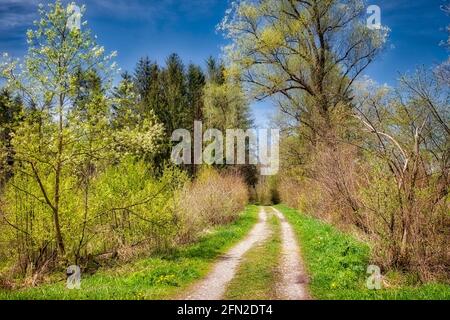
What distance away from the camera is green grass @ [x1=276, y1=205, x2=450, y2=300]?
7645 mm

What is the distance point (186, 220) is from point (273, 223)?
9.59m

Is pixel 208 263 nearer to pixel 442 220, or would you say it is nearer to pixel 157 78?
pixel 442 220

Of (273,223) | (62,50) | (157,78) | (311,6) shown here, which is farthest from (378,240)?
(157,78)

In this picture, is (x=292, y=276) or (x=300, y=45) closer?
(x=292, y=276)

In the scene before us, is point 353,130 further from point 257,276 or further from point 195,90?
point 195,90

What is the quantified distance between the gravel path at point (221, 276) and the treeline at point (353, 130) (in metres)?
3.77

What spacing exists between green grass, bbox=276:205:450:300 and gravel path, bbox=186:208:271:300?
1.99 m

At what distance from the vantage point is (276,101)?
2645cm

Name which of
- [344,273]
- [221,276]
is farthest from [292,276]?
[221,276]

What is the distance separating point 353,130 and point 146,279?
11097 millimetres

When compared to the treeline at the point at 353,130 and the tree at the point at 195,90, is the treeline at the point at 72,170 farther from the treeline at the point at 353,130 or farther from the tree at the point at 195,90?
the tree at the point at 195,90

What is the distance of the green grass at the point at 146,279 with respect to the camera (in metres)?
8.01

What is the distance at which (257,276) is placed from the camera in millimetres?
10266

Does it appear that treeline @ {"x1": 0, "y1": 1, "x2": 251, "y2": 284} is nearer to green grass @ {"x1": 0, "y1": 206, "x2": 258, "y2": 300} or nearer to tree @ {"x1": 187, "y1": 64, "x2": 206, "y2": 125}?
green grass @ {"x1": 0, "y1": 206, "x2": 258, "y2": 300}
